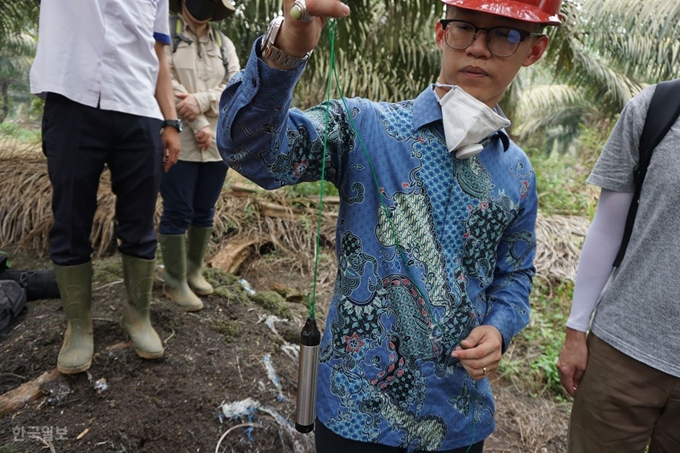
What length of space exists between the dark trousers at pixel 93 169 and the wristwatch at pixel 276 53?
1.36 m

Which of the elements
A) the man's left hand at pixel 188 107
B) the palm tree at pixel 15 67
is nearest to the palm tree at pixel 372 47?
the man's left hand at pixel 188 107

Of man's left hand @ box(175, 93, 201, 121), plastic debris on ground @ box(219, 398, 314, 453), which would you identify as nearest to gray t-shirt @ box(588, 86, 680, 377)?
plastic debris on ground @ box(219, 398, 314, 453)

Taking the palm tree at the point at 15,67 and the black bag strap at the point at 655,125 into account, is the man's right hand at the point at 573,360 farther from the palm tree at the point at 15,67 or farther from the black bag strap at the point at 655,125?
the palm tree at the point at 15,67

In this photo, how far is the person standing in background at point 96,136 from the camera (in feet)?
6.40

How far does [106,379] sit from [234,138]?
166 cm

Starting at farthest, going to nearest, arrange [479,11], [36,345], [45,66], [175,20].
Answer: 1. [175,20]
2. [36,345]
3. [45,66]
4. [479,11]

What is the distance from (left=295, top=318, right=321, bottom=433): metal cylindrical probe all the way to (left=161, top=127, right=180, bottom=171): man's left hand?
59.1 inches

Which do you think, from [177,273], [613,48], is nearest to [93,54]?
[177,273]

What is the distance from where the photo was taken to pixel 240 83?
0.99 m

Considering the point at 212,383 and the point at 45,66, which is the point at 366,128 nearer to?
the point at 45,66

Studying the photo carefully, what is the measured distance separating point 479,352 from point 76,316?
1.77 meters

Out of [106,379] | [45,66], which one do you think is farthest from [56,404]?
[45,66]

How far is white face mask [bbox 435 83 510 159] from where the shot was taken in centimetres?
116

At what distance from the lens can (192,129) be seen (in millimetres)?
2715
